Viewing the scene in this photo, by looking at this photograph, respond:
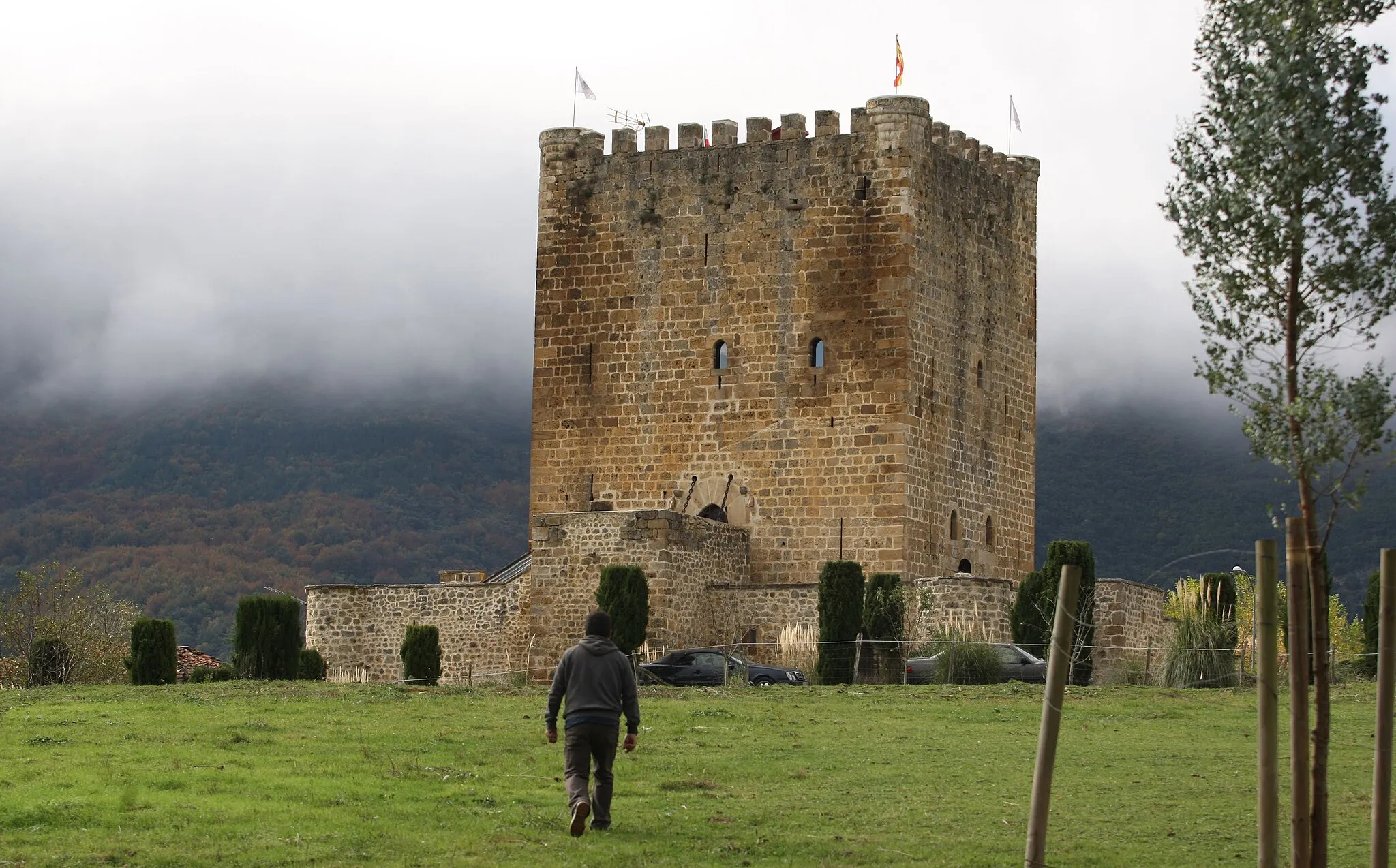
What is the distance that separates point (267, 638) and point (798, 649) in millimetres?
8350

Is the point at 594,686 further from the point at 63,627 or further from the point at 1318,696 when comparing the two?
the point at 63,627

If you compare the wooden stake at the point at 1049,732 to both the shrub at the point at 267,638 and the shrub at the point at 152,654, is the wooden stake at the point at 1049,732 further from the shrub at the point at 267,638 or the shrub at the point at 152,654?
the shrub at the point at 267,638

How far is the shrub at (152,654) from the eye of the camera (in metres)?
34.4

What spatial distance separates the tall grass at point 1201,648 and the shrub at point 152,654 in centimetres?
1464

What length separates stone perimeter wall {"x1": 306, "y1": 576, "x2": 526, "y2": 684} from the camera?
41656 mm

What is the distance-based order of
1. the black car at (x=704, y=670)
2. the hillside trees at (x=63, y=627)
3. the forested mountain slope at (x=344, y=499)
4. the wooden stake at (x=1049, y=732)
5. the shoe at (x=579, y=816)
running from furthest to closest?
the forested mountain slope at (x=344, y=499) < the hillside trees at (x=63, y=627) < the black car at (x=704, y=670) < the shoe at (x=579, y=816) < the wooden stake at (x=1049, y=732)

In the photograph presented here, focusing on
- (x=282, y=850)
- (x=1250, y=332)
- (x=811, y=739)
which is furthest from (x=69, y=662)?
(x=1250, y=332)

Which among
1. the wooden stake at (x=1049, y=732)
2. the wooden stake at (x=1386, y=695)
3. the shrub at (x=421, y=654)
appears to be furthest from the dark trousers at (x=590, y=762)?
the shrub at (x=421, y=654)

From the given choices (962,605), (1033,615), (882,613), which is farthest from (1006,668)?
(962,605)

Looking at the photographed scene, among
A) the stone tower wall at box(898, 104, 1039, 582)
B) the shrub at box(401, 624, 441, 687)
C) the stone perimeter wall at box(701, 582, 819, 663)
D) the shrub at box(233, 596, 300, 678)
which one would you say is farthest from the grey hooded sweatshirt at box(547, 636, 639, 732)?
the stone tower wall at box(898, 104, 1039, 582)

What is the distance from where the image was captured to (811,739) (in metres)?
24.0

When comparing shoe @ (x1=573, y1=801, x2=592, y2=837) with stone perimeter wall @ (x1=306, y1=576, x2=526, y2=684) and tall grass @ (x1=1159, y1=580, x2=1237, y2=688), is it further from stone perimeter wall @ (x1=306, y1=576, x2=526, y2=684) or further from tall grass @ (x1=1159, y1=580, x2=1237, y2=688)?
stone perimeter wall @ (x1=306, y1=576, x2=526, y2=684)

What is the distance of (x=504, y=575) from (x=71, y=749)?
24580mm

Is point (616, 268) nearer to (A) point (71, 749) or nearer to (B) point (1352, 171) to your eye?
(A) point (71, 749)
